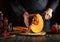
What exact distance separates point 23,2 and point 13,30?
43 centimetres

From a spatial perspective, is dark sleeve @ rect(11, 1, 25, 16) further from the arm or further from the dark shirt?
the arm

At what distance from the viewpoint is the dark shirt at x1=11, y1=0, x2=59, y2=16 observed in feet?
4.80

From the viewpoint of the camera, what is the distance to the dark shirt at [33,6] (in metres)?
1.46

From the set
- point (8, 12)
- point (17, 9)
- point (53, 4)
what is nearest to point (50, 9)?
point (53, 4)

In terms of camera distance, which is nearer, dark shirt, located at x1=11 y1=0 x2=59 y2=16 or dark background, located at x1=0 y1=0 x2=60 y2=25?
dark shirt, located at x1=11 y1=0 x2=59 y2=16

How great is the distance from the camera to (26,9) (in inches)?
60.5

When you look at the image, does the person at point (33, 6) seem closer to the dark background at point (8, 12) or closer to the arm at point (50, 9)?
the arm at point (50, 9)

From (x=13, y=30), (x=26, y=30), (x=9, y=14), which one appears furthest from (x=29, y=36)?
(x=9, y=14)

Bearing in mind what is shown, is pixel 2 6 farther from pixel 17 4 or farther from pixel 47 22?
pixel 47 22

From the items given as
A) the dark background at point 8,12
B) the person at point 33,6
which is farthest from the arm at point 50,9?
the dark background at point 8,12

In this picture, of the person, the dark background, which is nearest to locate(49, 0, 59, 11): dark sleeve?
the person

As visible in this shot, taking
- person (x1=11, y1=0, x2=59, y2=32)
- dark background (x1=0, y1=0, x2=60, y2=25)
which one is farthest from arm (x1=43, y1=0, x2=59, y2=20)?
dark background (x1=0, y1=0, x2=60, y2=25)

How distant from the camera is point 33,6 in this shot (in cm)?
149

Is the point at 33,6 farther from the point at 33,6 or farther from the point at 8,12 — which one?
the point at 8,12
